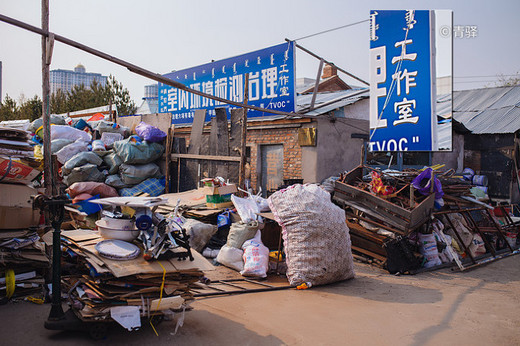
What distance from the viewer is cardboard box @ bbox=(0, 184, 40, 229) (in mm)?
5086

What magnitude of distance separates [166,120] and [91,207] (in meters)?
3.39

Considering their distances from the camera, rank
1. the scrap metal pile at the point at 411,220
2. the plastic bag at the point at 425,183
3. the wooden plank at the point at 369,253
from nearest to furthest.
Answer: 1. the scrap metal pile at the point at 411,220
2. the wooden plank at the point at 369,253
3. the plastic bag at the point at 425,183

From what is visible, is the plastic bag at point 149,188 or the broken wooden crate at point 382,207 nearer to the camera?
the broken wooden crate at point 382,207

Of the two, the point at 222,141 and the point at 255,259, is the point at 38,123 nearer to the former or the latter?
the point at 222,141

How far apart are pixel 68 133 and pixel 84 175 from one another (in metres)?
1.89

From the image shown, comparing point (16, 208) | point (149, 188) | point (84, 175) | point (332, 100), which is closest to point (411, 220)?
point (332, 100)

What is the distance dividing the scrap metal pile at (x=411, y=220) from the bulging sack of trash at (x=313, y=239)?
1.37 metres

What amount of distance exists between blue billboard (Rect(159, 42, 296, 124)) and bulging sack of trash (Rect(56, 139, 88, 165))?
396cm

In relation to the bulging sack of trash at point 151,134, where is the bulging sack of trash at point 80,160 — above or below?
below

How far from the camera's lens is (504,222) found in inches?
413

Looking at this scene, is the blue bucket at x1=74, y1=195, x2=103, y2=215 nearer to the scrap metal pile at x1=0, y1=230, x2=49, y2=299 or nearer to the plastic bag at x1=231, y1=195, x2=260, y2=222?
the plastic bag at x1=231, y1=195, x2=260, y2=222

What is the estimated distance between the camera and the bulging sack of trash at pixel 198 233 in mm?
7171

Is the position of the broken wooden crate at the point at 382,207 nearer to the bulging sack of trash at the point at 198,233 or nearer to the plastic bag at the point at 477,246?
the plastic bag at the point at 477,246

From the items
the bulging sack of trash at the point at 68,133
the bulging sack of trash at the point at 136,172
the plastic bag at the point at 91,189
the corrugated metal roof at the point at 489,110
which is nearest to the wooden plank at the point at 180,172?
the bulging sack of trash at the point at 136,172
